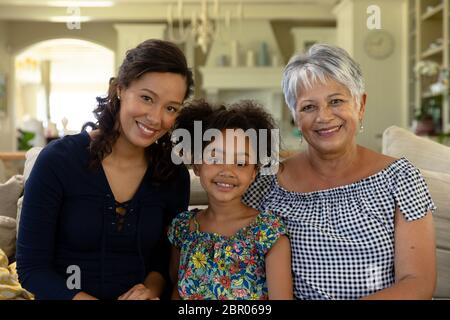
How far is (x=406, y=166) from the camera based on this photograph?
54.7 inches

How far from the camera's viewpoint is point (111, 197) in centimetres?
142

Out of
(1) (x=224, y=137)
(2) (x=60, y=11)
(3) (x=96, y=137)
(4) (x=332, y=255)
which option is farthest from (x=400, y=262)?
(2) (x=60, y=11)

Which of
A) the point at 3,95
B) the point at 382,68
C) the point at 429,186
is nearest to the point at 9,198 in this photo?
the point at 429,186

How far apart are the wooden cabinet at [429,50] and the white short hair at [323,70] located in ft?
12.7

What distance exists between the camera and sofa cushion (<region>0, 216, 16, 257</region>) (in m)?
1.91

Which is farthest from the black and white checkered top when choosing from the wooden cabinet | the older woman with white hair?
the wooden cabinet

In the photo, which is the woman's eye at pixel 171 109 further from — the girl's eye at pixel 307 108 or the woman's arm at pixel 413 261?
the woman's arm at pixel 413 261

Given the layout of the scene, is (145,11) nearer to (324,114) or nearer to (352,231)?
(324,114)

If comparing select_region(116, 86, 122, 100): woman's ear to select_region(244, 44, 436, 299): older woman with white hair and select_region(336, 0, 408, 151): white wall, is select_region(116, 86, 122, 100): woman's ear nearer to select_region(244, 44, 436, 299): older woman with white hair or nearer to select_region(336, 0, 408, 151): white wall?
select_region(244, 44, 436, 299): older woman with white hair

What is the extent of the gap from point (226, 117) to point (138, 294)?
47cm

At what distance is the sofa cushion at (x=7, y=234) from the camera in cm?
191

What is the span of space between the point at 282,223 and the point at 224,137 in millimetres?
248

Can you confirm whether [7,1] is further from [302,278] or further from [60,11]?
[302,278]

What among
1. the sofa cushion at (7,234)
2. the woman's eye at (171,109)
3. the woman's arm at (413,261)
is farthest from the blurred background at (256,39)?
the woman's arm at (413,261)
